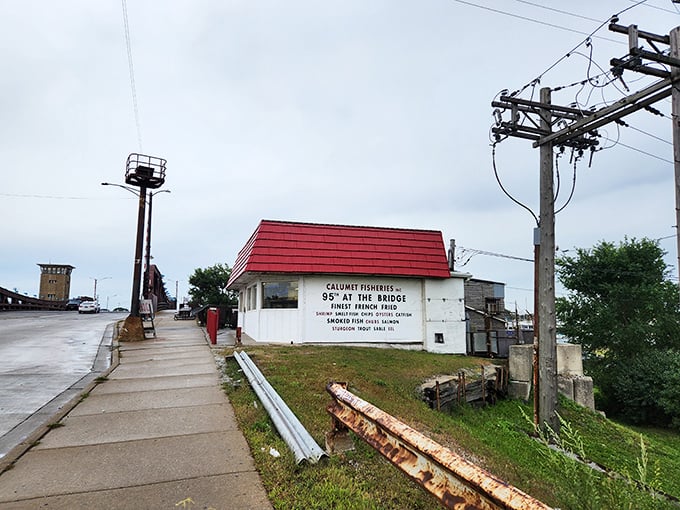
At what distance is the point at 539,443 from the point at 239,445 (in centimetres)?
695

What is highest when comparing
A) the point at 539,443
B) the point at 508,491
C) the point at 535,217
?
the point at 535,217

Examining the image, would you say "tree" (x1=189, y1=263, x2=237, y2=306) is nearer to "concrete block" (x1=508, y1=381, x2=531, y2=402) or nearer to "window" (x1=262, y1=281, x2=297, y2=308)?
"window" (x1=262, y1=281, x2=297, y2=308)

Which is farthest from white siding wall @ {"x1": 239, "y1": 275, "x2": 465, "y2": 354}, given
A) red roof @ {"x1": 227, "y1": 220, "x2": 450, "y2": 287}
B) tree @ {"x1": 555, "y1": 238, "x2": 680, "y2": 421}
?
tree @ {"x1": 555, "y1": 238, "x2": 680, "y2": 421}

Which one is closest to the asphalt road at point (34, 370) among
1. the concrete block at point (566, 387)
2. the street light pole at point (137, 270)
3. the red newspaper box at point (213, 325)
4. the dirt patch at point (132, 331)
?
the dirt patch at point (132, 331)

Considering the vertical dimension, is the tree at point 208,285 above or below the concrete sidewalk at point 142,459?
above

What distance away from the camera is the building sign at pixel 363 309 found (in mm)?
Answer: 16031

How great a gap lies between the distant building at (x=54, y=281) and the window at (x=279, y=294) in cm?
7176

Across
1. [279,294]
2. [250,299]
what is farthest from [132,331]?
[279,294]

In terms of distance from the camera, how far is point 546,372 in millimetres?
9977

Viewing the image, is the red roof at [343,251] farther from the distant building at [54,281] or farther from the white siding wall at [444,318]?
the distant building at [54,281]

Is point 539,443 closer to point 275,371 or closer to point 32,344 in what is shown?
point 275,371

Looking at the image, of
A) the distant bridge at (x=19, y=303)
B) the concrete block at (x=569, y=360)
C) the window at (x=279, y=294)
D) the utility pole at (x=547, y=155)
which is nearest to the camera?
the utility pole at (x=547, y=155)

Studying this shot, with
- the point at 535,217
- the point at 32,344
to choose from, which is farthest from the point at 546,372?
the point at 32,344

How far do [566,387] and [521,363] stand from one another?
1.55m
